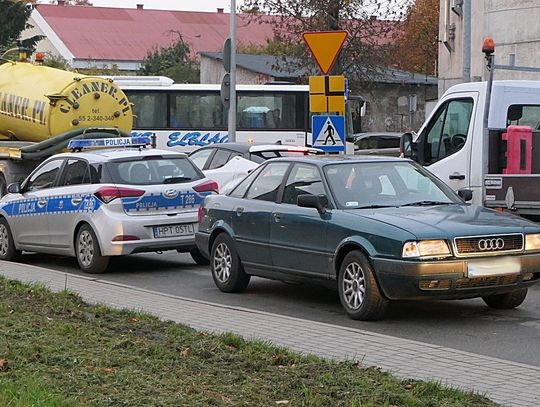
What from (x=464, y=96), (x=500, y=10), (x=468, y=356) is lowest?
(x=468, y=356)

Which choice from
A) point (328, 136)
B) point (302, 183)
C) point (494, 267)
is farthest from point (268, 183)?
point (328, 136)

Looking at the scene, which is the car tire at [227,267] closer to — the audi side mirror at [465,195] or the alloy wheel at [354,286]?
the alloy wheel at [354,286]

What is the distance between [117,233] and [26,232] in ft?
7.87

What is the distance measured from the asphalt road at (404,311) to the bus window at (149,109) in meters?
20.7

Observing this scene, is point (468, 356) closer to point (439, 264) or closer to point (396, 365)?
point (396, 365)

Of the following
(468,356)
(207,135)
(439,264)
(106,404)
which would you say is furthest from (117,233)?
(207,135)

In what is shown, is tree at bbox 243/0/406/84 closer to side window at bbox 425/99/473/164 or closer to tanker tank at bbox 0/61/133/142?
tanker tank at bbox 0/61/133/142

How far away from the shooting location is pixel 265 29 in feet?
332

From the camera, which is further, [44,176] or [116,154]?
[44,176]

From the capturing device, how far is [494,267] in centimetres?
1046

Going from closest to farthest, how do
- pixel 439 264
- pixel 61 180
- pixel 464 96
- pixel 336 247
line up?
pixel 439 264, pixel 336 247, pixel 464 96, pixel 61 180

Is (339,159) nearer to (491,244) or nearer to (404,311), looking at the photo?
(404,311)

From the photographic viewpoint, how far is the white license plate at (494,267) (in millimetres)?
10344

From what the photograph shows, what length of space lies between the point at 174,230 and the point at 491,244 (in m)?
5.62
